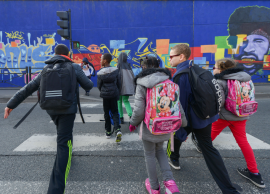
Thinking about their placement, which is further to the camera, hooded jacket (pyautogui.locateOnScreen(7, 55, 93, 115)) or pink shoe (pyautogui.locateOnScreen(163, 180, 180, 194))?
hooded jacket (pyautogui.locateOnScreen(7, 55, 93, 115))

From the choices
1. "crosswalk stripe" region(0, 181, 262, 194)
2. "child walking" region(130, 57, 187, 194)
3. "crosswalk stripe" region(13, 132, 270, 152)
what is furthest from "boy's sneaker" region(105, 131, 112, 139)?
"child walking" region(130, 57, 187, 194)

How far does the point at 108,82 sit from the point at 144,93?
76.1 inches

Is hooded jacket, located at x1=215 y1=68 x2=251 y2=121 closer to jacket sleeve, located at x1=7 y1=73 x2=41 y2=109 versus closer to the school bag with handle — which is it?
the school bag with handle

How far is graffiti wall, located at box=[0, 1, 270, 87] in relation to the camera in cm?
1266

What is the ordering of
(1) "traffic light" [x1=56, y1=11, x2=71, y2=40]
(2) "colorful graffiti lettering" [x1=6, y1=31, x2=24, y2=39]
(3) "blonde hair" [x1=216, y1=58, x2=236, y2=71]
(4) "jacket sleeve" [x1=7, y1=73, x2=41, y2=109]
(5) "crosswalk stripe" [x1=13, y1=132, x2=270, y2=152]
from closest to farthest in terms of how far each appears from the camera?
(4) "jacket sleeve" [x1=7, y1=73, x2=41, y2=109]
(3) "blonde hair" [x1=216, y1=58, x2=236, y2=71]
(5) "crosswalk stripe" [x1=13, y1=132, x2=270, y2=152]
(1) "traffic light" [x1=56, y1=11, x2=71, y2=40]
(2) "colorful graffiti lettering" [x1=6, y1=31, x2=24, y2=39]

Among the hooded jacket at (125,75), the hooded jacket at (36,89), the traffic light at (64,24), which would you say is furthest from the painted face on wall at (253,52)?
the hooded jacket at (36,89)

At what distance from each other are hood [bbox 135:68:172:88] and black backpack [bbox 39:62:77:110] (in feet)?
2.59

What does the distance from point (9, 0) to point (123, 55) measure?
1238 centimetres

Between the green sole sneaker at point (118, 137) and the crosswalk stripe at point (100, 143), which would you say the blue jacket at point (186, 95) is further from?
the green sole sneaker at point (118, 137)

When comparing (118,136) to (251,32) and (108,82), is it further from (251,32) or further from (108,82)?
(251,32)

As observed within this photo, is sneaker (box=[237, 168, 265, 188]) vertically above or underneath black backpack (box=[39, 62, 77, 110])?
underneath

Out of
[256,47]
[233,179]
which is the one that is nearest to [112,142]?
[233,179]

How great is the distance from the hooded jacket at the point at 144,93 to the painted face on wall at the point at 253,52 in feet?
41.3

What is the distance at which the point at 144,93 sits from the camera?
2094 mm
